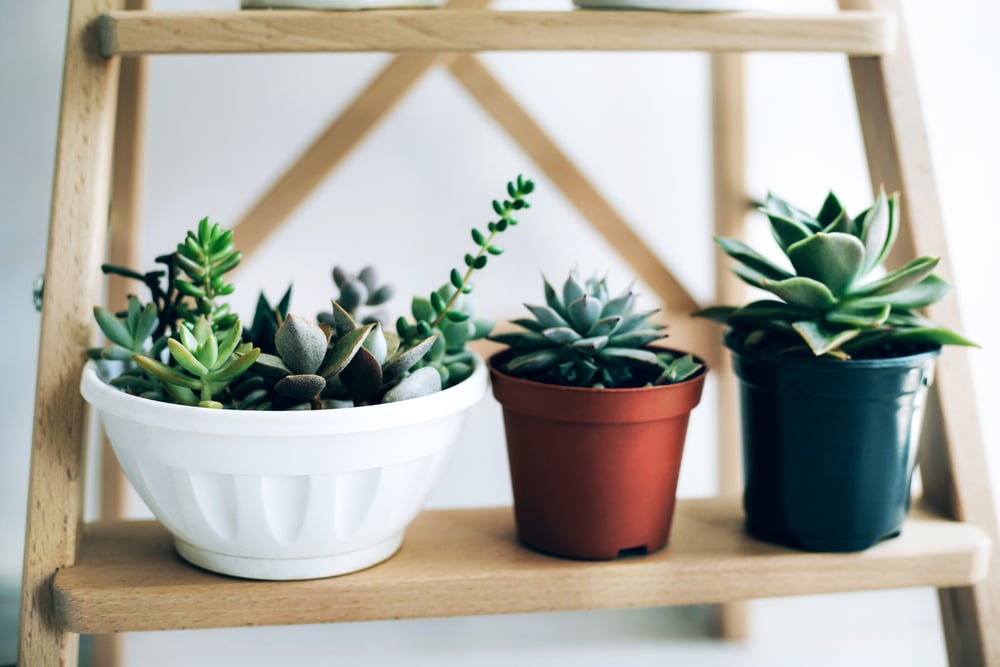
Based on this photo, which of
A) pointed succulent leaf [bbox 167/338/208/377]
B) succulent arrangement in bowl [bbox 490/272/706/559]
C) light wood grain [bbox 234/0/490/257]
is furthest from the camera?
light wood grain [bbox 234/0/490/257]

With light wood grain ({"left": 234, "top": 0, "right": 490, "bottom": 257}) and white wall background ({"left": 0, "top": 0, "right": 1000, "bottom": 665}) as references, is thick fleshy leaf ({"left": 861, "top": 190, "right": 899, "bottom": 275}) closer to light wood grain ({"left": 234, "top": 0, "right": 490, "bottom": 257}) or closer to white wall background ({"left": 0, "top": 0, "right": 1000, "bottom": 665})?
white wall background ({"left": 0, "top": 0, "right": 1000, "bottom": 665})

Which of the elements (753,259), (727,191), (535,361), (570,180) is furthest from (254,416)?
(727,191)

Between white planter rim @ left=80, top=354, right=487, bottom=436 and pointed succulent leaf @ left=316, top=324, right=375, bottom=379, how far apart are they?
0.11ft

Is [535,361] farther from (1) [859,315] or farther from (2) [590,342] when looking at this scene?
(1) [859,315]

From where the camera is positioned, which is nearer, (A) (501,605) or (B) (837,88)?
(A) (501,605)

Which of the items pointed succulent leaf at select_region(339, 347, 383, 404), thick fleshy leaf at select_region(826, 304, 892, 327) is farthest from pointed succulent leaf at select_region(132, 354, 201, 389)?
thick fleshy leaf at select_region(826, 304, 892, 327)

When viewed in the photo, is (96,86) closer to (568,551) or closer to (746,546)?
(568,551)

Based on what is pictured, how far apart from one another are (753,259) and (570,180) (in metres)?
0.33

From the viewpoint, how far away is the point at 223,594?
0.66 m

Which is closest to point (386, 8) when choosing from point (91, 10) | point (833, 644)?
point (91, 10)

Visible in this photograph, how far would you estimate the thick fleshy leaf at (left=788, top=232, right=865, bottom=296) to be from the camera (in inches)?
26.4

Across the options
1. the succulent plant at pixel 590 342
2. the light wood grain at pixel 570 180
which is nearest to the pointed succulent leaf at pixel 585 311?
the succulent plant at pixel 590 342

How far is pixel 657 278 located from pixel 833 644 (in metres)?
0.52

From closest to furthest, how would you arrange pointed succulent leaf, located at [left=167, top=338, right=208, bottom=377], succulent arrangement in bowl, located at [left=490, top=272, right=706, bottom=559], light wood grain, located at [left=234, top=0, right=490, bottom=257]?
pointed succulent leaf, located at [left=167, top=338, right=208, bottom=377], succulent arrangement in bowl, located at [left=490, top=272, right=706, bottom=559], light wood grain, located at [left=234, top=0, right=490, bottom=257]
